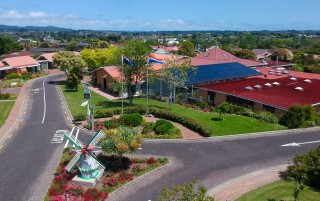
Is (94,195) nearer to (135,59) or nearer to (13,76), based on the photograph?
(135,59)

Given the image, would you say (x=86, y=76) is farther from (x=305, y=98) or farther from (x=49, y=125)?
(x=305, y=98)

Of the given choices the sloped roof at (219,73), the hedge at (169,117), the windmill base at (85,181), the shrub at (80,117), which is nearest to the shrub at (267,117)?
the hedge at (169,117)

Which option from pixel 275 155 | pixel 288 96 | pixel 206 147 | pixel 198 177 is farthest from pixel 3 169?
pixel 288 96

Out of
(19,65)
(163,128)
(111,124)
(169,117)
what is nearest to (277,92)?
(169,117)

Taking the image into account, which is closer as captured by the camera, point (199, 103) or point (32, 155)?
point (32, 155)

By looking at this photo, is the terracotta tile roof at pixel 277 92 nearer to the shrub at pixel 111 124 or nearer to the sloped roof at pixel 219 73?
the sloped roof at pixel 219 73

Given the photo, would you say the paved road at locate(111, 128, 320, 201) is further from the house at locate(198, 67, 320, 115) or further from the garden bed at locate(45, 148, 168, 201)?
the house at locate(198, 67, 320, 115)

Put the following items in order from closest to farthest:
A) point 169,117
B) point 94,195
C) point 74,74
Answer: point 94,195
point 169,117
point 74,74
